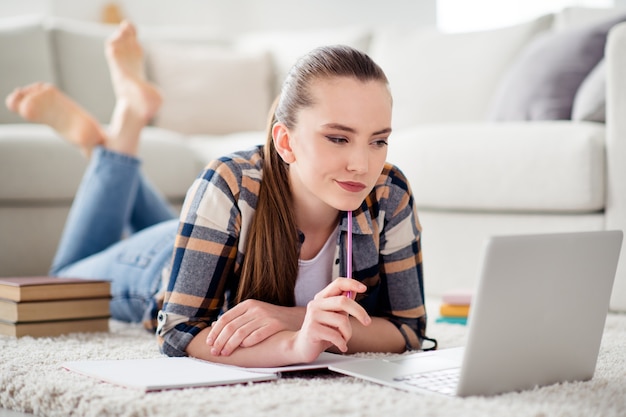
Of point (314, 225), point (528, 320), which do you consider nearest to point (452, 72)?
point (314, 225)

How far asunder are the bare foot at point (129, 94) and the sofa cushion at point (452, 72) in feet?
3.82

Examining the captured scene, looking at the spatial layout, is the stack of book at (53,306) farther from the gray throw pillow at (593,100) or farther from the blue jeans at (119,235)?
the gray throw pillow at (593,100)

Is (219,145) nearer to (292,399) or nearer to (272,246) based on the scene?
(272,246)

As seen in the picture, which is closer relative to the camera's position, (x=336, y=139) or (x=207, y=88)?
(x=336, y=139)

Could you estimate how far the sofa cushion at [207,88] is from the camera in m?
3.53

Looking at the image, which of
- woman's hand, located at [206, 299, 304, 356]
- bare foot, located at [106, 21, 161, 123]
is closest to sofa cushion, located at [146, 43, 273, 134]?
bare foot, located at [106, 21, 161, 123]

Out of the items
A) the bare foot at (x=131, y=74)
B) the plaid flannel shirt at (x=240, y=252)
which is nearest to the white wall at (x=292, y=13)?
the bare foot at (x=131, y=74)

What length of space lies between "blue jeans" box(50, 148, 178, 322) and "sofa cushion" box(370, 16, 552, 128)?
120 cm

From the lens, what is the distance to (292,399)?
1.03 meters

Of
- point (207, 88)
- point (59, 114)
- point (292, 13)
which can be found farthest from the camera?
point (292, 13)

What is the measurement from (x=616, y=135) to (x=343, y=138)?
3.37 feet

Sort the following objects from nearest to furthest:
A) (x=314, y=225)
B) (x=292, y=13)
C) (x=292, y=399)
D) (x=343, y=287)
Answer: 1. (x=292, y=399)
2. (x=343, y=287)
3. (x=314, y=225)
4. (x=292, y=13)

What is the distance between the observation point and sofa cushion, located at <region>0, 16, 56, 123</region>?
3.17 m

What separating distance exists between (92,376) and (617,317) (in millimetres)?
1253
